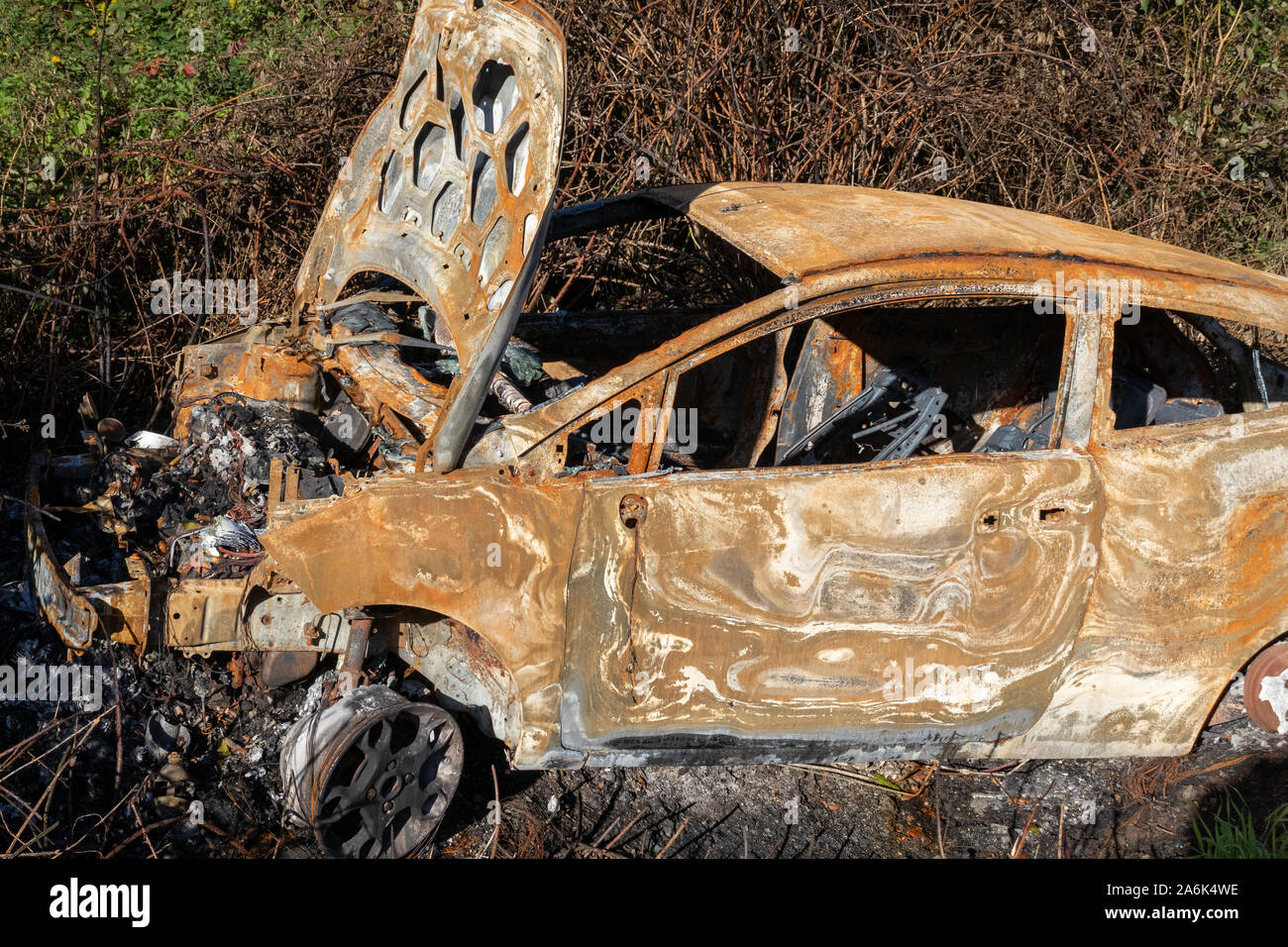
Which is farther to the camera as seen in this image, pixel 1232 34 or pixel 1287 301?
pixel 1232 34

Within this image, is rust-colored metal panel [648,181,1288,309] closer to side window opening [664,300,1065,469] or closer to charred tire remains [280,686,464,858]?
side window opening [664,300,1065,469]

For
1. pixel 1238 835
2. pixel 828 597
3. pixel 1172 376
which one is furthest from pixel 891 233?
pixel 1238 835

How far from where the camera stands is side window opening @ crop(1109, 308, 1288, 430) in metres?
4.28

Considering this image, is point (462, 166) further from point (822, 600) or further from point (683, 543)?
point (822, 600)

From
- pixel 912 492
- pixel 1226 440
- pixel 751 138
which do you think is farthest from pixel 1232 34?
pixel 912 492

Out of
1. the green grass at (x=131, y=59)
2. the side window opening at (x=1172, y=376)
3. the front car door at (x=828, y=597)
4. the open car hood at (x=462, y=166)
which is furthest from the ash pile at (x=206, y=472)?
the side window opening at (x=1172, y=376)

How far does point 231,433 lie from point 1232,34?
7.00 meters

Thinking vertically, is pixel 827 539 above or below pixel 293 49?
below

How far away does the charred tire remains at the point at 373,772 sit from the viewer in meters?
3.32

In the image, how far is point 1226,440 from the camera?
3.41 meters

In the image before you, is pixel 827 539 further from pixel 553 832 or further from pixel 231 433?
pixel 231 433

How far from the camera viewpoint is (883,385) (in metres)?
4.41

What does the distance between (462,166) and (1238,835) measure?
3375 mm

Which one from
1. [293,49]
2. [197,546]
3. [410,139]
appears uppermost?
[293,49]
